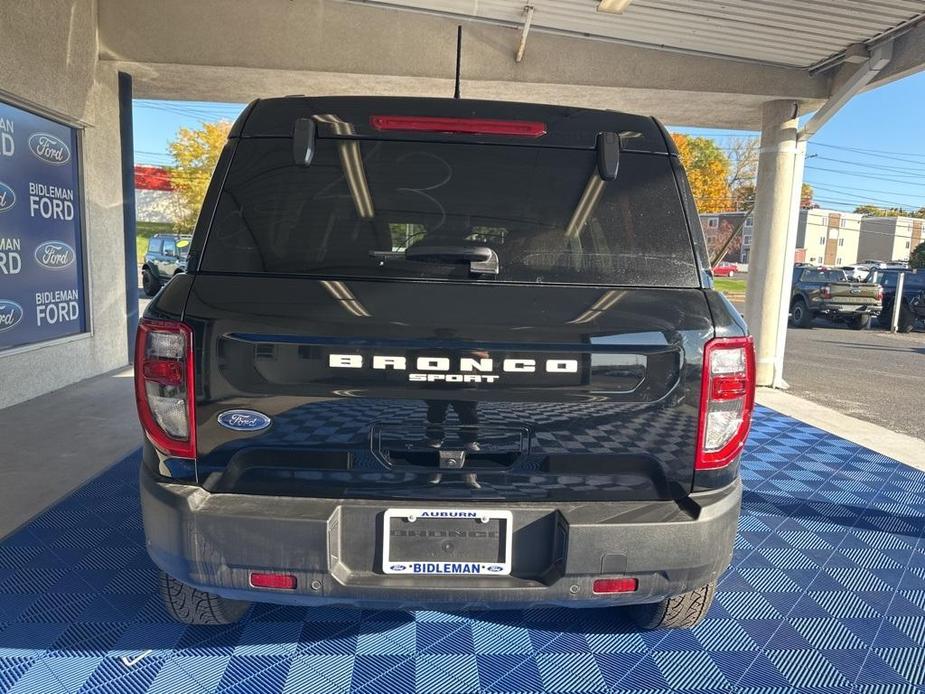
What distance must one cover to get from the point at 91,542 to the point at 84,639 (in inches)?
35.0

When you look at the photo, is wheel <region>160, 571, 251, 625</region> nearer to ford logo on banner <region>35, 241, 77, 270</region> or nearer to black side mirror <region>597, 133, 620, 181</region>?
black side mirror <region>597, 133, 620, 181</region>

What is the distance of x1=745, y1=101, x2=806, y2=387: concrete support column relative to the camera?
729 centimetres

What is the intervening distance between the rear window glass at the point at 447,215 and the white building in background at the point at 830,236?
6810cm

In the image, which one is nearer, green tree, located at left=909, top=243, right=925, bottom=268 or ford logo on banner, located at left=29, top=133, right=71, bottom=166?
ford logo on banner, located at left=29, top=133, right=71, bottom=166

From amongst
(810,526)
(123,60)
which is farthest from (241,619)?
(123,60)

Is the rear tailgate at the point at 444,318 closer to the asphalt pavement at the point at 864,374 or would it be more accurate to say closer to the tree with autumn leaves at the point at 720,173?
the asphalt pavement at the point at 864,374

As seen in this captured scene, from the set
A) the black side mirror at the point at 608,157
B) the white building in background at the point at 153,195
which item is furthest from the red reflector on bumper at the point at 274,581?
the white building in background at the point at 153,195

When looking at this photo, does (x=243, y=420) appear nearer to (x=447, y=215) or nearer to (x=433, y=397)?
(x=433, y=397)

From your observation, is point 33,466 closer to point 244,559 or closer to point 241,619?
point 241,619

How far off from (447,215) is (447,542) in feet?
3.29

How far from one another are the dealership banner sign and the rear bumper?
489 cm

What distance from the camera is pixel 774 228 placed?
7.44m

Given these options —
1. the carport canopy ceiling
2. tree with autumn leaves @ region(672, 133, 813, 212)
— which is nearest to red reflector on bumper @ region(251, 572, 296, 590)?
the carport canopy ceiling

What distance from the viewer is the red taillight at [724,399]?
6.32 ft
